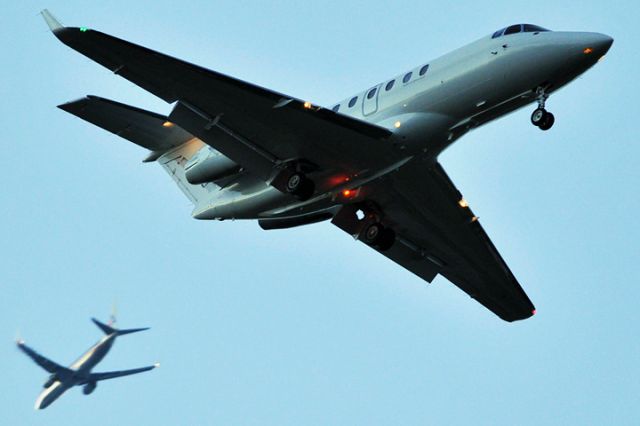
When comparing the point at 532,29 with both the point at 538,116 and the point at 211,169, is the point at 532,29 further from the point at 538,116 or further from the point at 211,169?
the point at 211,169

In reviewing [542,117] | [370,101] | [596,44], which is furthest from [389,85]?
[596,44]

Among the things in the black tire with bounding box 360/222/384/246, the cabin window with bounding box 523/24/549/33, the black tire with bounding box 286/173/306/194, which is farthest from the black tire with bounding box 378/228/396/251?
the cabin window with bounding box 523/24/549/33

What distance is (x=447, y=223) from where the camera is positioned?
95.2 ft

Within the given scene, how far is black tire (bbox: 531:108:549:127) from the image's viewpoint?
23797 millimetres

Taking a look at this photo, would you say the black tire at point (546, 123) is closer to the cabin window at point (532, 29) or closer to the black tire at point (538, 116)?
the black tire at point (538, 116)

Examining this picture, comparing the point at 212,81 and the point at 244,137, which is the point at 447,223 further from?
the point at 212,81

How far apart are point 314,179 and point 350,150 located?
1557 mm

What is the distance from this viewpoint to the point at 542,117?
78.1 ft

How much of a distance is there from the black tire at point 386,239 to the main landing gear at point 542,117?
648 centimetres

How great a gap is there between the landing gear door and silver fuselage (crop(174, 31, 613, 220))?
0.03 m

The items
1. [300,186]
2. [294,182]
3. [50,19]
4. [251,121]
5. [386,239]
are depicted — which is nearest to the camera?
[50,19]

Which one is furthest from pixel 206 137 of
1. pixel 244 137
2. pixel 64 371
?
pixel 64 371

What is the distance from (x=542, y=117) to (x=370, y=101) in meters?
4.53

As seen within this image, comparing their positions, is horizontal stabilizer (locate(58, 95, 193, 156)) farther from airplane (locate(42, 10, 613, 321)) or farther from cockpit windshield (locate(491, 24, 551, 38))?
cockpit windshield (locate(491, 24, 551, 38))
